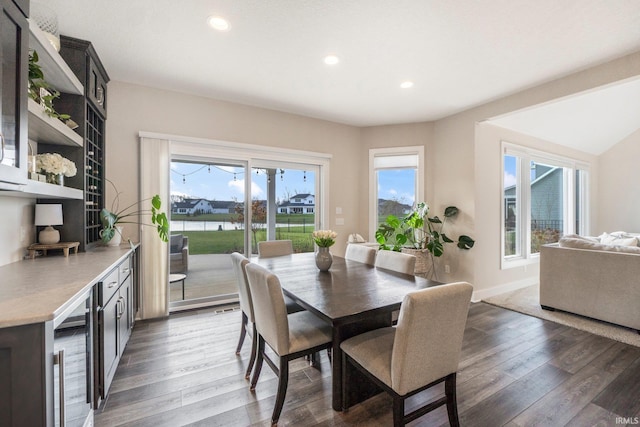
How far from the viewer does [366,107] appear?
3838 millimetres

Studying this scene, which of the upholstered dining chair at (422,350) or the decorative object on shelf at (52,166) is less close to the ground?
the decorative object on shelf at (52,166)

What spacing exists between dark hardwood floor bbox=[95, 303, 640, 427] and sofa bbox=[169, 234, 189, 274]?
0.86 meters

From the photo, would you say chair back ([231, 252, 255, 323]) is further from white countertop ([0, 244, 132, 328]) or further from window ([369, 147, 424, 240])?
window ([369, 147, 424, 240])

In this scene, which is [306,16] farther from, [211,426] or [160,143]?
[211,426]

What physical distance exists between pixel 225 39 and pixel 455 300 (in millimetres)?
2597

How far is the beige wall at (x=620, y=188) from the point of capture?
5.64 meters

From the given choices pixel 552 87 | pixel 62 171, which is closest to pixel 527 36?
pixel 552 87

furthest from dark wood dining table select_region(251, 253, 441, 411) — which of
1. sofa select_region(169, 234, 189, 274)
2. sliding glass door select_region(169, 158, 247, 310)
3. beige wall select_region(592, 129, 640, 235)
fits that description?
beige wall select_region(592, 129, 640, 235)

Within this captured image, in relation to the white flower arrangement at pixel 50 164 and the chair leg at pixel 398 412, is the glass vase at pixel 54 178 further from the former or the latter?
the chair leg at pixel 398 412

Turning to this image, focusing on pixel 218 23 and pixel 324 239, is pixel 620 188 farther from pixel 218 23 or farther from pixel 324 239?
pixel 218 23

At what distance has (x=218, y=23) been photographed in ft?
6.88

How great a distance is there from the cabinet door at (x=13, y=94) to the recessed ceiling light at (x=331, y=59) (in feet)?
6.69

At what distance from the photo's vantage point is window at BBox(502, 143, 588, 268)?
4.43 metres

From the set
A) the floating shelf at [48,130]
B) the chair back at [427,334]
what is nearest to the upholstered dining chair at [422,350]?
the chair back at [427,334]
